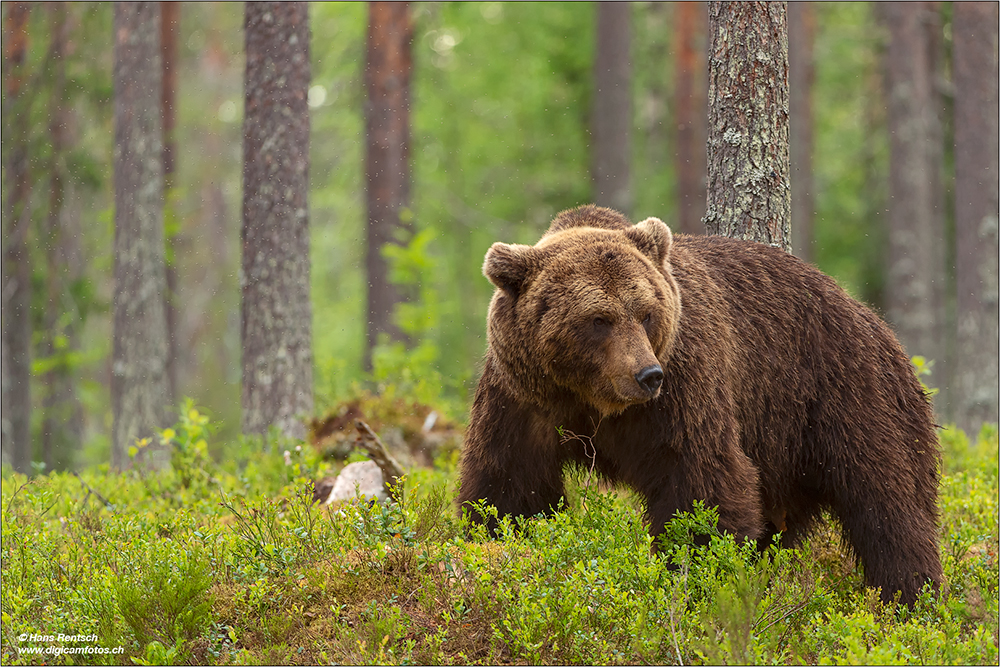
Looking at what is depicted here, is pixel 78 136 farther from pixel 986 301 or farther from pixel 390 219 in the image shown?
pixel 986 301

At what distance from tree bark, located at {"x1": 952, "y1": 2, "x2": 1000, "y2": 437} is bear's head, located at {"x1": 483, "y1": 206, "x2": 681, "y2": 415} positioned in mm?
12050

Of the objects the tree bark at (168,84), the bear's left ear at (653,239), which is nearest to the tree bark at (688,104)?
the tree bark at (168,84)

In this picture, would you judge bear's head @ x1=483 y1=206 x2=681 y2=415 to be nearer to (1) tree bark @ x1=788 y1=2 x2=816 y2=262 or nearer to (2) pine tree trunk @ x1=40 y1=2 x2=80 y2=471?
(2) pine tree trunk @ x1=40 y1=2 x2=80 y2=471

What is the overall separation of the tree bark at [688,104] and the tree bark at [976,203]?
5.85m

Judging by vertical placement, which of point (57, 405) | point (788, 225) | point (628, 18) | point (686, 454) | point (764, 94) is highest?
point (628, 18)

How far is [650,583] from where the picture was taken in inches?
183

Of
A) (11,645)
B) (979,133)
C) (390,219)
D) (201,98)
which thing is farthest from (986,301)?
(201,98)

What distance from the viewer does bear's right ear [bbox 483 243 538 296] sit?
5.08 meters

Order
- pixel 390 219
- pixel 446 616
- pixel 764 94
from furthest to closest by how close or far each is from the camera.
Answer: pixel 390 219, pixel 764 94, pixel 446 616

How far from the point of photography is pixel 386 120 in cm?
1667

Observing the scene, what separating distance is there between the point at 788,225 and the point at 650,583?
3.51 metres

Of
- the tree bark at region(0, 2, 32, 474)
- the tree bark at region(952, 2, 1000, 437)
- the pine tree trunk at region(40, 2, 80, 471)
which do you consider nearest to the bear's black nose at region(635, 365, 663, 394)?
the pine tree trunk at region(40, 2, 80, 471)

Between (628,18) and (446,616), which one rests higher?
(628,18)

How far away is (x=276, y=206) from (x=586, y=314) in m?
5.29
